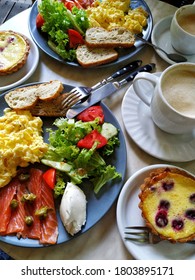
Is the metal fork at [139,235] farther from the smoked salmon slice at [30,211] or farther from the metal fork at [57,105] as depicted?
the metal fork at [57,105]

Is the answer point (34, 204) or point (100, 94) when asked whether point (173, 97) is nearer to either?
point (100, 94)

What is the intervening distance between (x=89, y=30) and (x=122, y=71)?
11.4 inches

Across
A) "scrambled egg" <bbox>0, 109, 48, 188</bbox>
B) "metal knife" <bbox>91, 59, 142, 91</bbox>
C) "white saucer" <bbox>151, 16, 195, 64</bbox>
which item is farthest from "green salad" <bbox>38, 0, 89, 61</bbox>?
"scrambled egg" <bbox>0, 109, 48, 188</bbox>

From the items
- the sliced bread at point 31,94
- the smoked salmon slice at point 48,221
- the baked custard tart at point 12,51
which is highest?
the baked custard tart at point 12,51

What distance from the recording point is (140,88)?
143 cm

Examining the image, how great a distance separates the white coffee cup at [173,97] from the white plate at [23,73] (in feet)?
1.78

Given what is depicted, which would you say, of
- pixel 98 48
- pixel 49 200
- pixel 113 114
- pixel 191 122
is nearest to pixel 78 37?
pixel 98 48

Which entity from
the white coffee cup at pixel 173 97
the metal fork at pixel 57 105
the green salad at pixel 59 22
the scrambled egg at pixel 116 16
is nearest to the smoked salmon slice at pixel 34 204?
the metal fork at pixel 57 105

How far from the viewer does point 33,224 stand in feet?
3.71

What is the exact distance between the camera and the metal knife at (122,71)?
1505 mm

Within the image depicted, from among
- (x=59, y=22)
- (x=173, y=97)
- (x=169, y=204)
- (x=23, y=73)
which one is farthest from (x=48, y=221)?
(x=59, y=22)

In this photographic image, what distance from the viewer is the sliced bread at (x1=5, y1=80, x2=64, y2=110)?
4.48 feet

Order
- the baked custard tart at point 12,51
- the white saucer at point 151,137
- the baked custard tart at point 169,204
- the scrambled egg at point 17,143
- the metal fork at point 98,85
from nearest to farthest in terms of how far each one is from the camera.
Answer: the baked custard tart at point 169,204
the scrambled egg at point 17,143
the white saucer at point 151,137
the metal fork at point 98,85
the baked custard tart at point 12,51

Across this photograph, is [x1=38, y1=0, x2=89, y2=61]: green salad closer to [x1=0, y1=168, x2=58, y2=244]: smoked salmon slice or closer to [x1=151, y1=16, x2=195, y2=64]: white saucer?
[x1=151, y1=16, x2=195, y2=64]: white saucer
